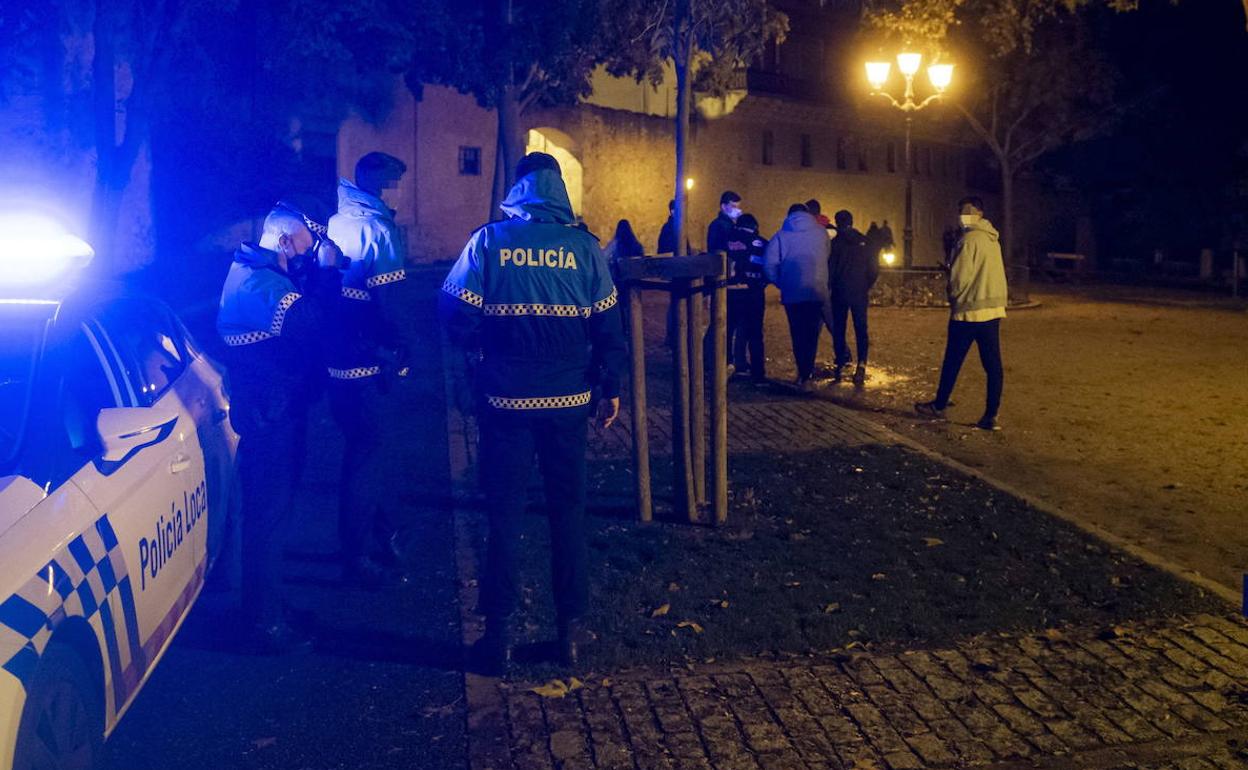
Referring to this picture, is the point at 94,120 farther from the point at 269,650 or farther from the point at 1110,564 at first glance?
the point at 1110,564

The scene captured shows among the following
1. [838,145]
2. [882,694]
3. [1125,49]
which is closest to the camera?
[882,694]

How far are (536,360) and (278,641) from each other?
1.71 meters

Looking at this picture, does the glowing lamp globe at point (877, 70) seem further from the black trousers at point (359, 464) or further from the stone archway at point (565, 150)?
the stone archway at point (565, 150)

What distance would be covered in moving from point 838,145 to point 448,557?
4147cm

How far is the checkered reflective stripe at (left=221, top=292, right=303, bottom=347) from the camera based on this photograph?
556cm

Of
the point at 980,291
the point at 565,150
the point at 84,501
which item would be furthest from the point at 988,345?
the point at 565,150

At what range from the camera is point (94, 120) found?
51.3ft

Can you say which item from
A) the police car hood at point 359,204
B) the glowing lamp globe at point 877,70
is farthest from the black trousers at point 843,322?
the police car hood at point 359,204

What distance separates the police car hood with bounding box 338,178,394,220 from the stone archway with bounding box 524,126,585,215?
1130 inches

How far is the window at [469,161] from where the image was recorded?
109ft

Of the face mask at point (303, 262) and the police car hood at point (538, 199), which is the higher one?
the police car hood at point (538, 199)

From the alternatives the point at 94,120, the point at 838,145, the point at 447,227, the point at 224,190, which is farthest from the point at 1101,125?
the point at 94,120

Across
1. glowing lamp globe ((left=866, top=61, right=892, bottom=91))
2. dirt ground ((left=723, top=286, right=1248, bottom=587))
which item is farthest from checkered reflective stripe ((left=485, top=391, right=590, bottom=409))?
glowing lamp globe ((left=866, top=61, right=892, bottom=91))

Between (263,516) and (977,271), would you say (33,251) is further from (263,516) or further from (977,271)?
(977,271)
